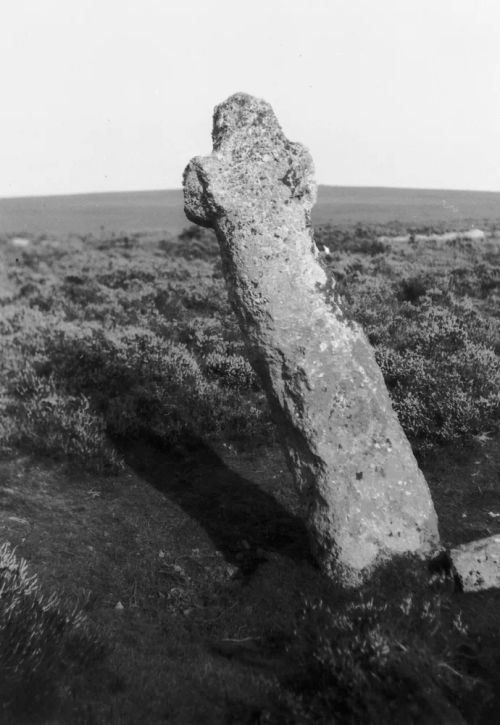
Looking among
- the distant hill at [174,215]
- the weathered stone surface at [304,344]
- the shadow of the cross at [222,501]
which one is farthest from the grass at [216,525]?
the distant hill at [174,215]

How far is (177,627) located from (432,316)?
9.99 meters

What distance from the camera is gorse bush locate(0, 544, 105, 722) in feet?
10.5

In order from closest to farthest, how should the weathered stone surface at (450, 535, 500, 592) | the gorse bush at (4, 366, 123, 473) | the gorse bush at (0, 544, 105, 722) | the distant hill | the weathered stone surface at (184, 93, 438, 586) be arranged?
the gorse bush at (0, 544, 105, 722)
the weathered stone surface at (450, 535, 500, 592)
the weathered stone surface at (184, 93, 438, 586)
the gorse bush at (4, 366, 123, 473)
the distant hill

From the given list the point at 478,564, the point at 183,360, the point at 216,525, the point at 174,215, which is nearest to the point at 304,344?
the point at 478,564

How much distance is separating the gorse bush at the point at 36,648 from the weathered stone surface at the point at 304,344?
1897mm

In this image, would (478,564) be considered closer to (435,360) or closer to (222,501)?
(222,501)

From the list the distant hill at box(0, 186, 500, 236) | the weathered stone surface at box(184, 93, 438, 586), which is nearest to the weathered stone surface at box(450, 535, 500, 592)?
the weathered stone surface at box(184, 93, 438, 586)

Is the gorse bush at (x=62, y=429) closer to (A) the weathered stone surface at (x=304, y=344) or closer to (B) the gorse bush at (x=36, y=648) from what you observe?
(B) the gorse bush at (x=36, y=648)

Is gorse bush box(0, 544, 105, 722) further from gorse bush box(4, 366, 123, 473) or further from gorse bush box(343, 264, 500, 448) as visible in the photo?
gorse bush box(343, 264, 500, 448)

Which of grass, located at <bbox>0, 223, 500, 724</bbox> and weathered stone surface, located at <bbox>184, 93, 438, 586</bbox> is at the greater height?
weathered stone surface, located at <bbox>184, 93, 438, 586</bbox>

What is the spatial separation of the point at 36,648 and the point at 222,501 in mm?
3003

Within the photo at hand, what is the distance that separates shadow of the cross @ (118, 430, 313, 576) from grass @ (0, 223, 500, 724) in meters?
0.02

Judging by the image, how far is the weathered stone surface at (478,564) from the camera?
14.6ft

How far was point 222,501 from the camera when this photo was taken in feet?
21.1
